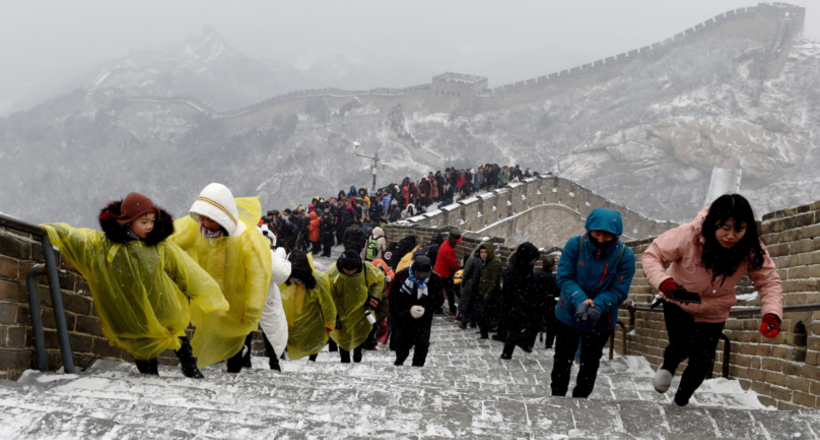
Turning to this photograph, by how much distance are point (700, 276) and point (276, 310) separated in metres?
2.74

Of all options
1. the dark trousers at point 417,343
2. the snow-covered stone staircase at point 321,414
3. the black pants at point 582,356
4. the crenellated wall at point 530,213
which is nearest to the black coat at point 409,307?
the dark trousers at point 417,343

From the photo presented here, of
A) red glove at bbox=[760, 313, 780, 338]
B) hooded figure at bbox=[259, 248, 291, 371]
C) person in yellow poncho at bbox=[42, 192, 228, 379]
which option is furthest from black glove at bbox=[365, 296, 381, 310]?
red glove at bbox=[760, 313, 780, 338]

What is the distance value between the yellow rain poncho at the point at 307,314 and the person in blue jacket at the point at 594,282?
2.16 meters

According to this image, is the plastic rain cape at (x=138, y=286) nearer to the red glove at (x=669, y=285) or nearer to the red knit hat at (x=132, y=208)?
the red knit hat at (x=132, y=208)

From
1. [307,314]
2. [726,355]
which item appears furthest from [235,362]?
[726,355]

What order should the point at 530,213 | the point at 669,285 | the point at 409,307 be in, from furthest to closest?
the point at 530,213, the point at 409,307, the point at 669,285

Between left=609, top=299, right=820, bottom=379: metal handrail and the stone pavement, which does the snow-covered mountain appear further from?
the stone pavement

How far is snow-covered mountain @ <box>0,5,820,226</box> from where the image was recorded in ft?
151

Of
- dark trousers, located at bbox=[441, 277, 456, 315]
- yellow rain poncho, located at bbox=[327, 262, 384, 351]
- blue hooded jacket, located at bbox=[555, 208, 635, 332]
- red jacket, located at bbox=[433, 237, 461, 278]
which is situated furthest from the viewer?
dark trousers, located at bbox=[441, 277, 456, 315]

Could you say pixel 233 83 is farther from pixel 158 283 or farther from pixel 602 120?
pixel 158 283

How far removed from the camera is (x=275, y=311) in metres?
4.38

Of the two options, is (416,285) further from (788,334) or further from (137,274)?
(788,334)

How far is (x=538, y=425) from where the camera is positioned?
8.48ft

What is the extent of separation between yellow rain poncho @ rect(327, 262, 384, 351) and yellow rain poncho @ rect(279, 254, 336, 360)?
127 millimetres
